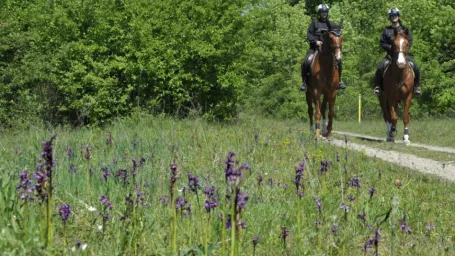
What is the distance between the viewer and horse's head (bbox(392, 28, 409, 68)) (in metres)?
15.8

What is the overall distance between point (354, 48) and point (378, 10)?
8.33 meters

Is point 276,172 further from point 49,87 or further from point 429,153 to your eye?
point 49,87

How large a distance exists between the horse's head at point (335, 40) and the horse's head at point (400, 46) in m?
1.44

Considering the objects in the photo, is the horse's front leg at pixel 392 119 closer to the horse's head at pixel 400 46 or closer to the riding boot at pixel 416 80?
the riding boot at pixel 416 80

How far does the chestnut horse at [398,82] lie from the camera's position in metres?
15.9

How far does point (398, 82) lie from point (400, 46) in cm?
120

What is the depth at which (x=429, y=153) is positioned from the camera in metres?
12.9

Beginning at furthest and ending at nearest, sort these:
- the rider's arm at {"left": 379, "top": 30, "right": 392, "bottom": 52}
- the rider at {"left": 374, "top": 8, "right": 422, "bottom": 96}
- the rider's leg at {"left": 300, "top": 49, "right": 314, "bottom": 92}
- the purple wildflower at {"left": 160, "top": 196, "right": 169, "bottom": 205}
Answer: the rider's leg at {"left": 300, "top": 49, "right": 314, "bottom": 92}
the rider's arm at {"left": 379, "top": 30, "right": 392, "bottom": 52}
the rider at {"left": 374, "top": 8, "right": 422, "bottom": 96}
the purple wildflower at {"left": 160, "top": 196, "right": 169, "bottom": 205}

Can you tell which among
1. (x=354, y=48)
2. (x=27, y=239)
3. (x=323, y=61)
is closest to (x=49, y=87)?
A: (x=323, y=61)

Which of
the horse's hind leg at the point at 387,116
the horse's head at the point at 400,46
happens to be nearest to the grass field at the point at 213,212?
the horse's head at the point at 400,46

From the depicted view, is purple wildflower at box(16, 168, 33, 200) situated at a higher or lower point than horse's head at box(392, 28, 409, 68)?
lower

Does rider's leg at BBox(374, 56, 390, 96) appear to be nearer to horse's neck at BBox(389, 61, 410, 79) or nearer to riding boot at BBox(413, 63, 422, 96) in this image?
horse's neck at BBox(389, 61, 410, 79)

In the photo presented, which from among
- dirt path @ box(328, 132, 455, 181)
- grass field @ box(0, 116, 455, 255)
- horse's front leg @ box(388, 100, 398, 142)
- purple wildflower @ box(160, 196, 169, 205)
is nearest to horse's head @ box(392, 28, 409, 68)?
horse's front leg @ box(388, 100, 398, 142)

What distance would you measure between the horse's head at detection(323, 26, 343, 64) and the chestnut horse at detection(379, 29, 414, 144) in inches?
58.8
